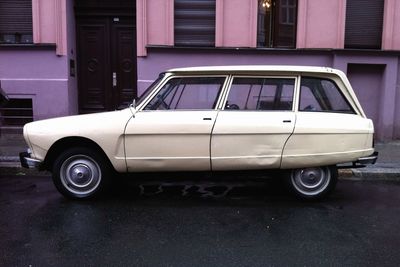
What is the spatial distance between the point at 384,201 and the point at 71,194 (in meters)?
3.99

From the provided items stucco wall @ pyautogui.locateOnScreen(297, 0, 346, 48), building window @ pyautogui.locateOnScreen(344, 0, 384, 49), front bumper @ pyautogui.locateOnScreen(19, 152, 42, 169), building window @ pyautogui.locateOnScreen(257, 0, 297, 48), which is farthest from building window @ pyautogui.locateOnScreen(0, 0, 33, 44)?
building window @ pyautogui.locateOnScreen(344, 0, 384, 49)

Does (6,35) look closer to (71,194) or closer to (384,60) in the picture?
(71,194)

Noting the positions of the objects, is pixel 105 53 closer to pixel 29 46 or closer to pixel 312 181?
pixel 29 46

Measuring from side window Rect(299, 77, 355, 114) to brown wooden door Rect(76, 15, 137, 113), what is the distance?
6097mm

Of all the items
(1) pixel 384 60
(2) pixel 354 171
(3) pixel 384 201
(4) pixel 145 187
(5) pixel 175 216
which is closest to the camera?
(5) pixel 175 216

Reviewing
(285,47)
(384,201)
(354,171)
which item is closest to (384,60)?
(285,47)

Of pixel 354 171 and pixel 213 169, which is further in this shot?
A: pixel 354 171

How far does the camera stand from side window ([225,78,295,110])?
6.11 meters

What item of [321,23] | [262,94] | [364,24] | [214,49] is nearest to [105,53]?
[214,49]

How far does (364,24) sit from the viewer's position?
36.2 feet

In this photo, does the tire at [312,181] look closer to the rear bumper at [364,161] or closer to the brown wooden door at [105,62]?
the rear bumper at [364,161]

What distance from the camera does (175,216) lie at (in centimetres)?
559

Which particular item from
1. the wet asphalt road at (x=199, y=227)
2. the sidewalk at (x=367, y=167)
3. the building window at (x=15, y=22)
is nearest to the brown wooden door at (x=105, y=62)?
the building window at (x=15, y=22)

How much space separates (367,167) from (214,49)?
436 cm
